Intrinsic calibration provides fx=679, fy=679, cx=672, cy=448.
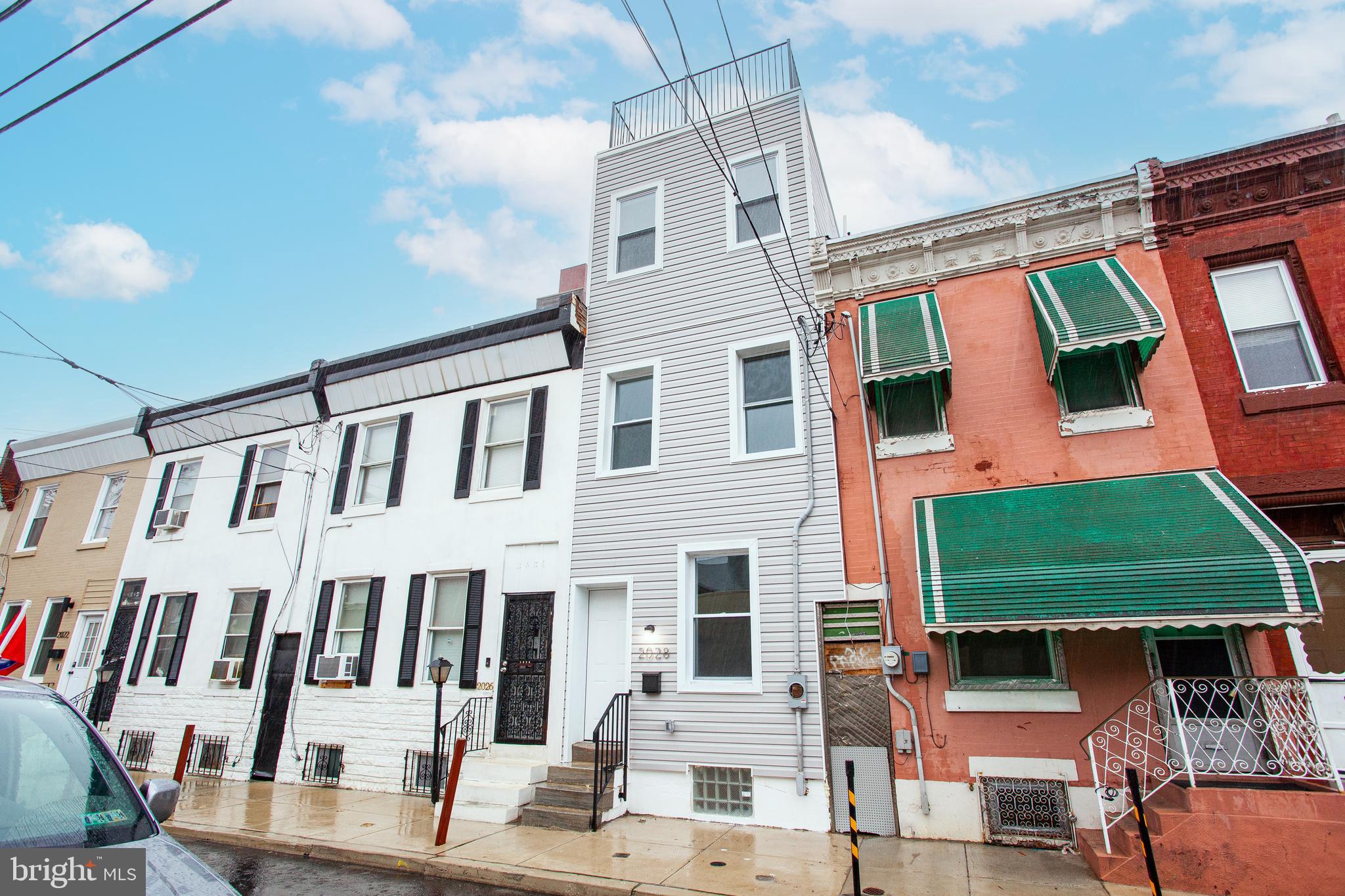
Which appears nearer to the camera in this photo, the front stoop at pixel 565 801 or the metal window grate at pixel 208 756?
the front stoop at pixel 565 801

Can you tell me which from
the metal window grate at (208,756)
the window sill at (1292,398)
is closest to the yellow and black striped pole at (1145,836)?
the window sill at (1292,398)

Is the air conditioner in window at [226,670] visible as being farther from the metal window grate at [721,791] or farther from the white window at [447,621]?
the metal window grate at [721,791]

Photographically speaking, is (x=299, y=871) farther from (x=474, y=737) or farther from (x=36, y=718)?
(x=36, y=718)

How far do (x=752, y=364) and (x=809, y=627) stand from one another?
4.30 metres

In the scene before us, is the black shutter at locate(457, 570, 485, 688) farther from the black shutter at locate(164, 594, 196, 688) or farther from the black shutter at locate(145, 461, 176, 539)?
the black shutter at locate(145, 461, 176, 539)

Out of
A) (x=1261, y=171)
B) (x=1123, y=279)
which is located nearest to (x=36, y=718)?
(x=1123, y=279)

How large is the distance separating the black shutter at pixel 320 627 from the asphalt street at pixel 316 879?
474cm

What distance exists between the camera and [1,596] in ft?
59.2

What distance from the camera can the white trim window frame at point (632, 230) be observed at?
12438 mm

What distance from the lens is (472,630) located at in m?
11.5

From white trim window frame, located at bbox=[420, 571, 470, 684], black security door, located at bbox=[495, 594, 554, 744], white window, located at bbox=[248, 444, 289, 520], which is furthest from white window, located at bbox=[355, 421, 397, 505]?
black security door, located at bbox=[495, 594, 554, 744]

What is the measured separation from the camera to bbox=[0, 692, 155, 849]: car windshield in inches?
126

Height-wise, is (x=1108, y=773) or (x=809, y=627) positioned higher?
(x=809, y=627)

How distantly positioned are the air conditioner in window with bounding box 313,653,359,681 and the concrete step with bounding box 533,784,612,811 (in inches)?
202
